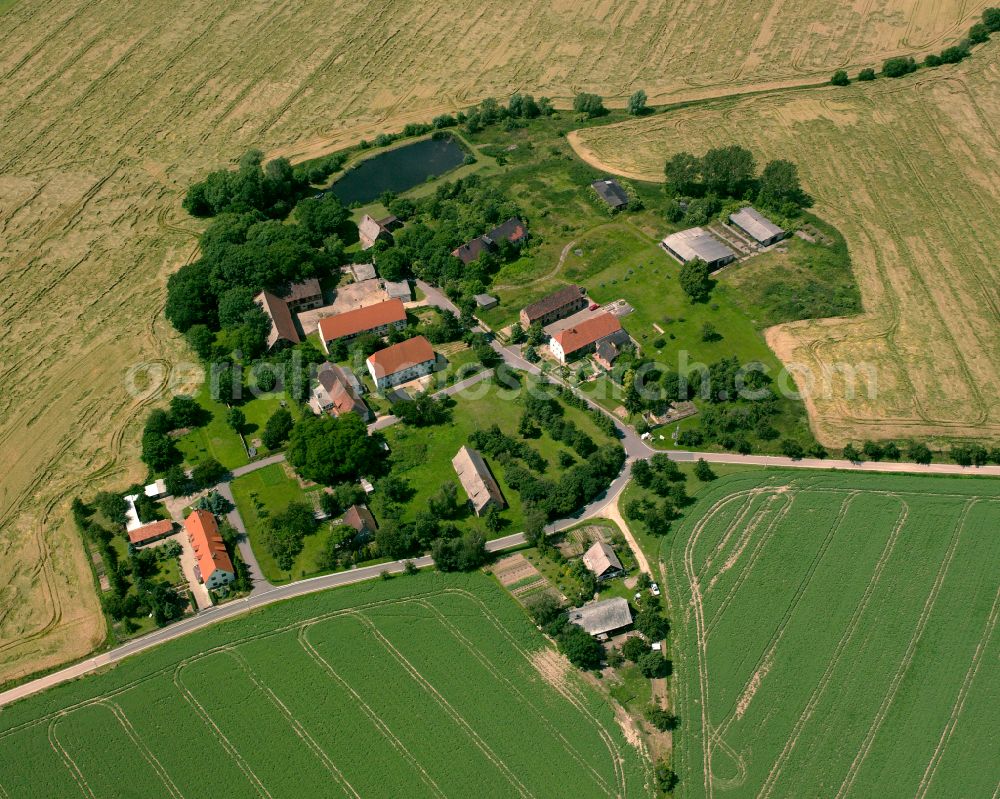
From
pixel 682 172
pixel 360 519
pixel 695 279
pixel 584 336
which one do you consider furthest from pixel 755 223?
pixel 360 519

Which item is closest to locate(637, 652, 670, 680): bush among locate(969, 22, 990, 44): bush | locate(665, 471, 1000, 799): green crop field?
locate(665, 471, 1000, 799): green crop field

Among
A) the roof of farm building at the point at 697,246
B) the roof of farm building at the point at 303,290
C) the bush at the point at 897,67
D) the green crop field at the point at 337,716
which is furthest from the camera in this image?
the bush at the point at 897,67

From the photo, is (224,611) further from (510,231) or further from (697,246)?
(697,246)

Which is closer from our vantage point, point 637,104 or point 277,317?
point 277,317

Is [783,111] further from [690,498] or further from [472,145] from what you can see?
[690,498]

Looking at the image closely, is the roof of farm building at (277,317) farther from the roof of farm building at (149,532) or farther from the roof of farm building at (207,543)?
the roof of farm building at (149,532)

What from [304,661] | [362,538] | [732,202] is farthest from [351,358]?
Answer: [732,202]

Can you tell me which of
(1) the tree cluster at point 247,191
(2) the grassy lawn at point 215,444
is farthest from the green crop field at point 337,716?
(1) the tree cluster at point 247,191
